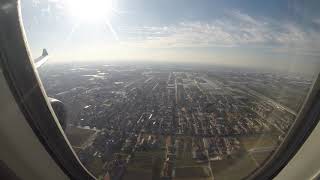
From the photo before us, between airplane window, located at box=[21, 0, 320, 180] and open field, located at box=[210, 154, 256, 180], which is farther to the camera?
open field, located at box=[210, 154, 256, 180]

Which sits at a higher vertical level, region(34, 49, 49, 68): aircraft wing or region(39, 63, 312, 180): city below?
region(34, 49, 49, 68): aircraft wing

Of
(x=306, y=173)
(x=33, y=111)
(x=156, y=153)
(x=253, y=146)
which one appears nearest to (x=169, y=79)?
(x=156, y=153)

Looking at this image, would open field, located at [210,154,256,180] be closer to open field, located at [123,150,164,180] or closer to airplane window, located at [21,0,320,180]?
airplane window, located at [21,0,320,180]

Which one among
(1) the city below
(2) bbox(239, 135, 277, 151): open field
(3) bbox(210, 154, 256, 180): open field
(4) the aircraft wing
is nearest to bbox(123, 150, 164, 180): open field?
(1) the city below

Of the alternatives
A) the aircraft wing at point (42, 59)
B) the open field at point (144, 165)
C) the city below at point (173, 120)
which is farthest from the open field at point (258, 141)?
the aircraft wing at point (42, 59)

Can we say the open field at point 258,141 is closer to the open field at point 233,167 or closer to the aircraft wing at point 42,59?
the open field at point 233,167

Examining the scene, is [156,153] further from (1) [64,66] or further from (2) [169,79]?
(1) [64,66]

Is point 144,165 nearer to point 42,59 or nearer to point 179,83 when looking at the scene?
point 179,83

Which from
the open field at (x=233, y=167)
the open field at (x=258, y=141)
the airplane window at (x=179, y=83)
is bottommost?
the open field at (x=233, y=167)
